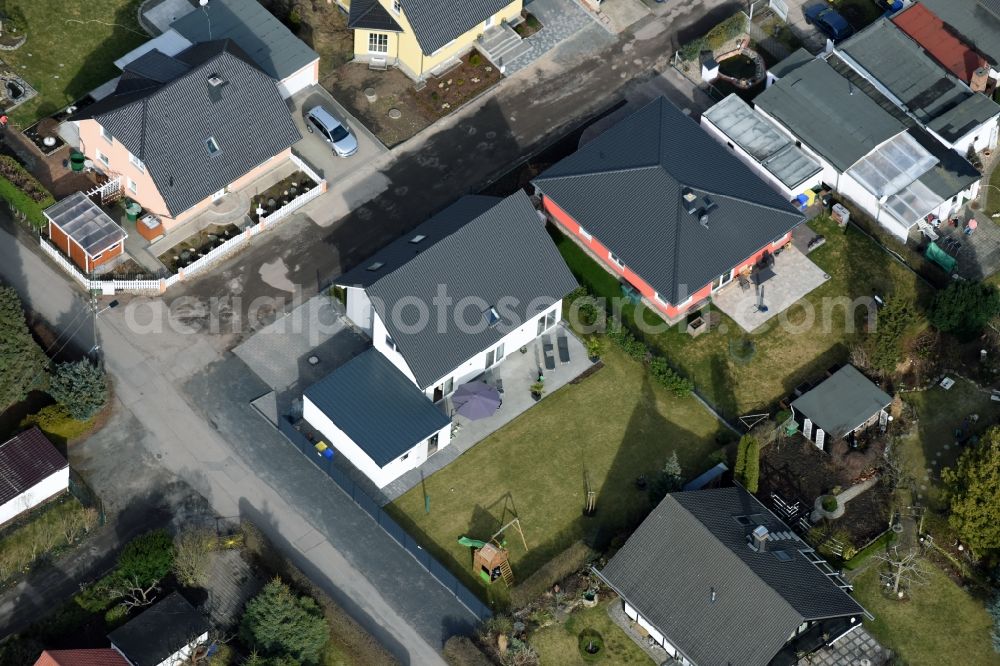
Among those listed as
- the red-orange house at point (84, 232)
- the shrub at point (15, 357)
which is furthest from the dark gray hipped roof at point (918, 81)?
the shrub at point (15, 357)

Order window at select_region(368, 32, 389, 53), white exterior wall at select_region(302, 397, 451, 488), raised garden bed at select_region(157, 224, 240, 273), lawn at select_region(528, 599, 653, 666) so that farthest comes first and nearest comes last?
window at select_region(368, 32, 389, 53) < raised garden bed at select_region(157, 224, 240, 273) < white exterior wall at select_region(302, 397, 451, 488) < lawn at select_region(528, 599, 653, 666)

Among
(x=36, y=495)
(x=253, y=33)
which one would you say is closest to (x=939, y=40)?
(x=253, y=33)

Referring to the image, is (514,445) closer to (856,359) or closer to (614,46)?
(856,359)

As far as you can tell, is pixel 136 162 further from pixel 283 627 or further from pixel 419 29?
pixel 283 627

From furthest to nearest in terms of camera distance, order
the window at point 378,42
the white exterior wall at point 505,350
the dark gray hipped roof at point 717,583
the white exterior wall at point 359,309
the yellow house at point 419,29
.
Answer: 1. the window at point 378,42
2. the yellow house at point 419,29
3. the white exterior wall at point 359,309
4. the white exterior wall at point 505,350
5. the dark gray hipped roof at point 717,583

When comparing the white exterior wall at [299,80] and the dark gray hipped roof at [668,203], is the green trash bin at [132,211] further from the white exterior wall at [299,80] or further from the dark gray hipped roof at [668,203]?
the dark gray hipped roof at [668,203]

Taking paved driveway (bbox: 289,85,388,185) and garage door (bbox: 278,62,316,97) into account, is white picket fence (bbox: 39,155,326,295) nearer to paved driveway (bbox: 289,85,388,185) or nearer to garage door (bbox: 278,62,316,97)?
paved driveway (bbox: 289,85,388,185)

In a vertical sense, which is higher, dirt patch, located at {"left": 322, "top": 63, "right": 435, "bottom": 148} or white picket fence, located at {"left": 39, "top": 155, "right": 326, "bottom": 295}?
dirt patch, located at {"left": 322, "top": 63, "right": 435, "bottom": 148}

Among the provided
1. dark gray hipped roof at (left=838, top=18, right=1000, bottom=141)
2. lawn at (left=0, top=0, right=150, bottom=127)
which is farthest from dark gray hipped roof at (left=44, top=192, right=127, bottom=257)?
dark gray hipped roof at (left=838, top=18, right=1000, bottom=141)
